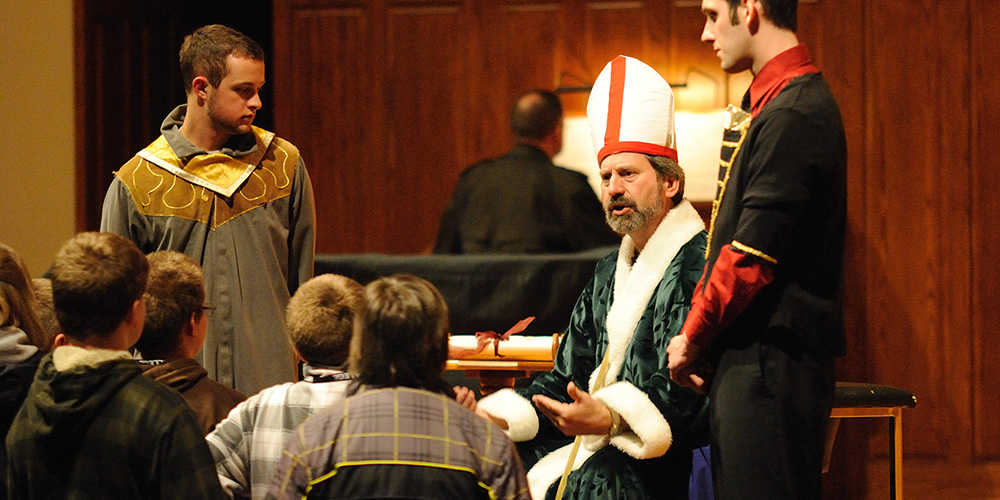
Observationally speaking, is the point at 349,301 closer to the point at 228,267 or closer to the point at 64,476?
the point at 64,476

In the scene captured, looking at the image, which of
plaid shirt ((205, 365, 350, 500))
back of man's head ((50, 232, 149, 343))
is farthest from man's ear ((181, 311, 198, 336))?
back of man's head ((50, 232, 149, 343))

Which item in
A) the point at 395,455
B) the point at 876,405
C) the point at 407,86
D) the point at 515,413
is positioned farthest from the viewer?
the point at 407,86

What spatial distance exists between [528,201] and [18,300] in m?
3.12

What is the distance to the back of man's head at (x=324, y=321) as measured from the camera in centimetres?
A: 199

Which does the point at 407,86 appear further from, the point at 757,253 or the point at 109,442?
the point at 109,442

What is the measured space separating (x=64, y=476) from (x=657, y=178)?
1.44 metres

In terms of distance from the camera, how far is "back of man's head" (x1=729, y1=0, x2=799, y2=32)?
6.40 ft

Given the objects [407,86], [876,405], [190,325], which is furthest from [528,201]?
[190,325]

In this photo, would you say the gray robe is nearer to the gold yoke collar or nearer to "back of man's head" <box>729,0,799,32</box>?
the gold yoke collar

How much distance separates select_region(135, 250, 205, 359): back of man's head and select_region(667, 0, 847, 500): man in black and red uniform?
3.15 feet

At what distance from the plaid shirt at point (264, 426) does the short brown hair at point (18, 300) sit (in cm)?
60

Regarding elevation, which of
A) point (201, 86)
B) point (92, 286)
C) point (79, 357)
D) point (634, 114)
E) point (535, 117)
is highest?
point (535, 117)

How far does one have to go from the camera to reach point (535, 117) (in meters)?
5.24

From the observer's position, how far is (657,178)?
2.50 meters
